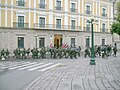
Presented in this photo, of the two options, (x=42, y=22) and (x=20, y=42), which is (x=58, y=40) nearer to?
(x=42, y=22)

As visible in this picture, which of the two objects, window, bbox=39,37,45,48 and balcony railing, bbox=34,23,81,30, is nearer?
window, bbox=39,37,45,48

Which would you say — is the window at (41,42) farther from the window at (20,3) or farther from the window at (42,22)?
the window at (20,3)

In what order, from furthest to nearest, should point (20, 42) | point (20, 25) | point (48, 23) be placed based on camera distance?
point (48, 23)
point (20, 25)
point (20, 42)

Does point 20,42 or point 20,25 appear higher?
point 20,25

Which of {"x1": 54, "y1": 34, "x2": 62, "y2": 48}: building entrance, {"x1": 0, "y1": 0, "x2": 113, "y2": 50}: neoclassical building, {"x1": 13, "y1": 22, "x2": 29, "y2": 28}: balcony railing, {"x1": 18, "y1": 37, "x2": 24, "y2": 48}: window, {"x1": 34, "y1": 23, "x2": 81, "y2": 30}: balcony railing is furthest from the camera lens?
{"x1": 54, "y1": 34, "x2": 62, "y2": 48}: building entrance

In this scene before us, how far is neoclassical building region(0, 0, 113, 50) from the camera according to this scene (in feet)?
116

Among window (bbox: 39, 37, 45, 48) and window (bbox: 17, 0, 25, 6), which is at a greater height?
window (bbox: 17, 0, 25, 6)

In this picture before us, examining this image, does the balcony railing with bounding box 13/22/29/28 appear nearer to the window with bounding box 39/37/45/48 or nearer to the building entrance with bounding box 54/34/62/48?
the window with bounding box 39/37/45/48

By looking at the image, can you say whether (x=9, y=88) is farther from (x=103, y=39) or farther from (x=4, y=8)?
(x=103, y=39)

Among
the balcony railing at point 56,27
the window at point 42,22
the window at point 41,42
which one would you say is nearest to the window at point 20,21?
the balcony railing at point 56,27

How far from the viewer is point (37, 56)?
2695 centimetres

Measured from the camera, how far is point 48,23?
39219 millimetres

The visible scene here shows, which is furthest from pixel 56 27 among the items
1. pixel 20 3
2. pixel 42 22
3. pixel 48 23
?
pixel 20 3

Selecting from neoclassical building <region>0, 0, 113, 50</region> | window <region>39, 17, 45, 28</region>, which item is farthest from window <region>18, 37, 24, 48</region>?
window <region>39, 17, 45, 28</region>
